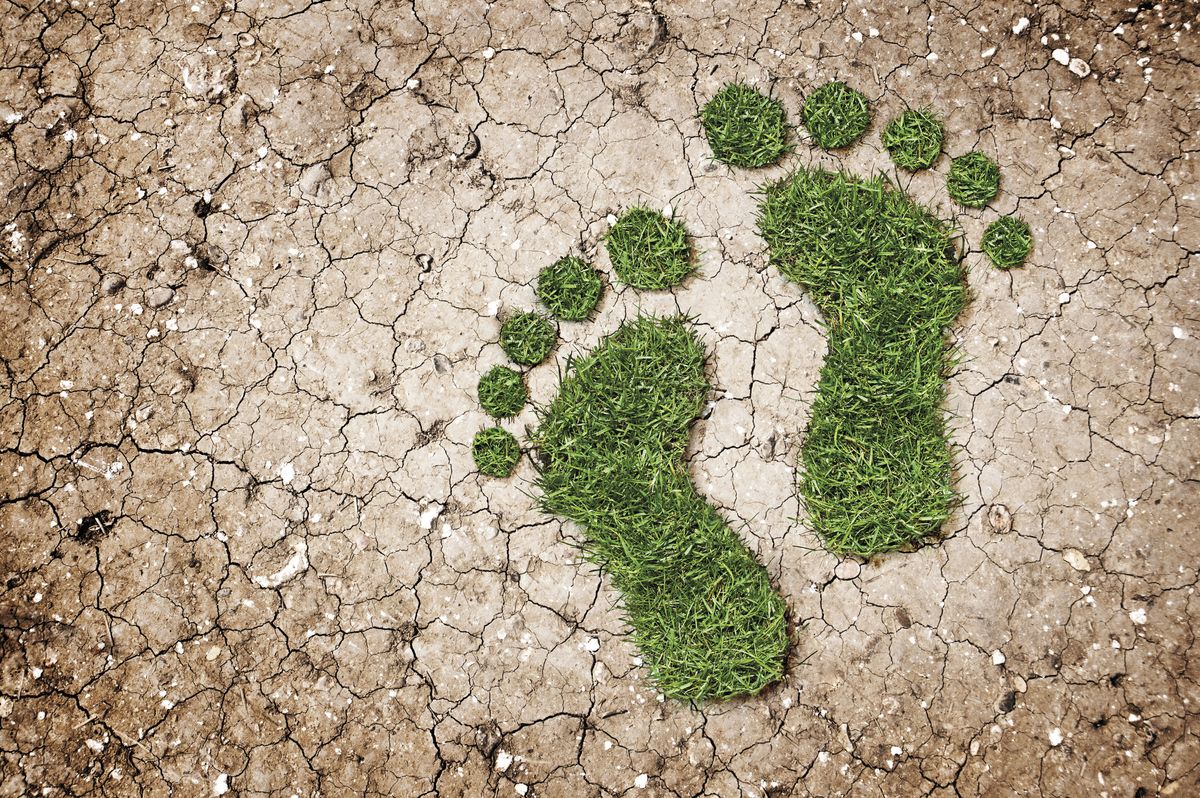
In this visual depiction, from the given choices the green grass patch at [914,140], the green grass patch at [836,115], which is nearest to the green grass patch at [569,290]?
the green grass patch at [836,115]

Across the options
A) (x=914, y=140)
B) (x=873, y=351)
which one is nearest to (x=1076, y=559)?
(x=873, y=351)

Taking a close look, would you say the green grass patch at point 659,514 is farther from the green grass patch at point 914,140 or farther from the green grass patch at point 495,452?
the green grass patch at point 914,140

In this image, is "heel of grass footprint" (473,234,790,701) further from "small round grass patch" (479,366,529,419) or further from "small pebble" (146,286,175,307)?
"small pebble" (146,286,175,307)

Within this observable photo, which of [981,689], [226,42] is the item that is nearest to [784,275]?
[981,689]

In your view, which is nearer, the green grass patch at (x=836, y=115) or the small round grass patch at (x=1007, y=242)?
the small round grass patch at (x=1007, y=242)

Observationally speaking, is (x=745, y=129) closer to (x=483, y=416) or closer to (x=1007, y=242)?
(x=1007, y=242)
